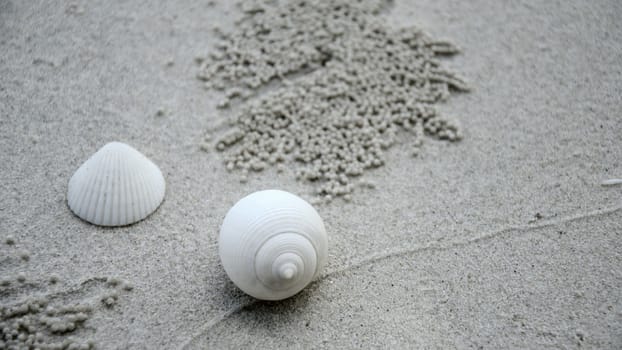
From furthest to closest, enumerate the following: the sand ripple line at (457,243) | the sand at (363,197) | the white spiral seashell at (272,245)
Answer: the sand ripple line at (457,243), the sand at (363,197), the white spiral seashell at (272,245)

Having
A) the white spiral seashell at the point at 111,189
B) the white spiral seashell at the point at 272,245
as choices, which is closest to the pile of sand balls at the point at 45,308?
the white spiral seashell at the point at 111,189

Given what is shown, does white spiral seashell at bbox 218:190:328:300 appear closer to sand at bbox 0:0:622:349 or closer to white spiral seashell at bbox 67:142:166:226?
sand at bbox 0:0:622:349

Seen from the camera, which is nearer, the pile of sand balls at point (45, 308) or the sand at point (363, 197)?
the pile of sand balls at point (45, 308)

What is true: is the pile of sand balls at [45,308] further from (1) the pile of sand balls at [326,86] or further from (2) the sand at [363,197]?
(1) the pile of sand balls at [326,86]

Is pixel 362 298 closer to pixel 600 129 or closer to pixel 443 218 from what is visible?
pixel 443 218

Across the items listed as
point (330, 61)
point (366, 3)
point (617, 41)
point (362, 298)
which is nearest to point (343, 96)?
point (330, 61)

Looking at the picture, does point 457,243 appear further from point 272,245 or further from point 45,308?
point 45,308

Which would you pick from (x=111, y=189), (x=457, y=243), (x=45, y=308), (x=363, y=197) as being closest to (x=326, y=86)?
(x=363, y=197)

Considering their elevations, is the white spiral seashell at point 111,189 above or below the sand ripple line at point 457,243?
above
